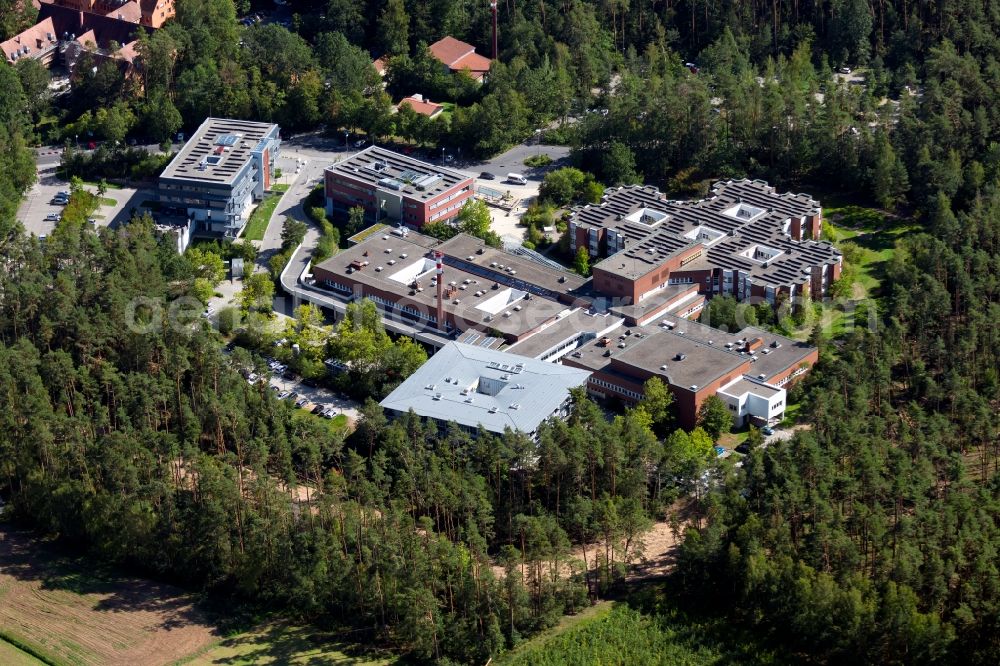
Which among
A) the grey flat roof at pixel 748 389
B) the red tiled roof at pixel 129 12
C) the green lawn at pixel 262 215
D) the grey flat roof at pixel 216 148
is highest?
the red tiled roof at pixel 129 12

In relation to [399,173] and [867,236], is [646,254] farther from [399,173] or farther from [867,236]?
[399,173]

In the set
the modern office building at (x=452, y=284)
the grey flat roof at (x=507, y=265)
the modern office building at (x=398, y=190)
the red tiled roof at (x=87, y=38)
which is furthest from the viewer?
the red tiled roof at (x=87, y=38)

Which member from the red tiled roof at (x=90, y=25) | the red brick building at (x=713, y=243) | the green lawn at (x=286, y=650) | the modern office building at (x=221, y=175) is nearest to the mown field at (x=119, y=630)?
the green lawn at (x=286, y=650)

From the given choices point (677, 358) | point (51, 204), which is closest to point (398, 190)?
point (51, 204)

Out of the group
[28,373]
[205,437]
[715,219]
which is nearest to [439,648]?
[205,437]

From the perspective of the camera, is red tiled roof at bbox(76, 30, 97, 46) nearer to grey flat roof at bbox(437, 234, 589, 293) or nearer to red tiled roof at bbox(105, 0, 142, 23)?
red tiled roof at bbox(105, 0, 142, 23)

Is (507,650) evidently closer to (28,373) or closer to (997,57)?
(28,373)

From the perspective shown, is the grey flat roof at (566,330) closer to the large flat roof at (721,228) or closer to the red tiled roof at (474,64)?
the large flat roof at (721,228)
